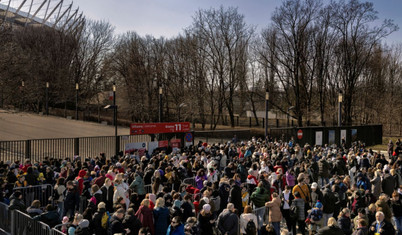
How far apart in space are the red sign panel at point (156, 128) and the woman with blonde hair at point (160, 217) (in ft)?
37.1

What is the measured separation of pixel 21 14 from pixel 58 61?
4995 centimetres

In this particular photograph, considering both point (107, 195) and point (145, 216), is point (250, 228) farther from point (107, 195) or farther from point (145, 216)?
point (107, 195)

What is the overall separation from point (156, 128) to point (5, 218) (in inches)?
448

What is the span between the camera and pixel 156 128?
19859mm

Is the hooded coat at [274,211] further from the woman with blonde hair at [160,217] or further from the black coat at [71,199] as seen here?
the black coat at [71,199]

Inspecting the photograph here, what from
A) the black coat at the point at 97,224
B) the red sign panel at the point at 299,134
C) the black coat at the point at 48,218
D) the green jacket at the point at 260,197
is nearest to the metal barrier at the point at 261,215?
the green jacket at the point at 260,197

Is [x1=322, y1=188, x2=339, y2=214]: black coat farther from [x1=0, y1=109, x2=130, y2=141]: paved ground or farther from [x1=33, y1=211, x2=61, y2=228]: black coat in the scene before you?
[x1=0, y1=109, x2=130, y2=141]: paved ground

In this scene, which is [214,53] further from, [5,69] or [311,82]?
[5,69]

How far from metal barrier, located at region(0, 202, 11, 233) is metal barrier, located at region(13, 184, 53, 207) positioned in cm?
163

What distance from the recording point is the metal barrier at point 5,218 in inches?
349

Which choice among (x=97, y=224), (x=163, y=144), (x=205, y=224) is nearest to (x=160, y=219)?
(x=205, y=224)

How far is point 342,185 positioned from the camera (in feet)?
33.4

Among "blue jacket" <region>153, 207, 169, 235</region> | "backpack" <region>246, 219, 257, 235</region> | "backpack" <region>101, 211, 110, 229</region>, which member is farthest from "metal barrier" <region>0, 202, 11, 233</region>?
"backpack" <region>246, 219, 257, 235</region>

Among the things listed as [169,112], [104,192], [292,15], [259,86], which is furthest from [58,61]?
[104,192]
